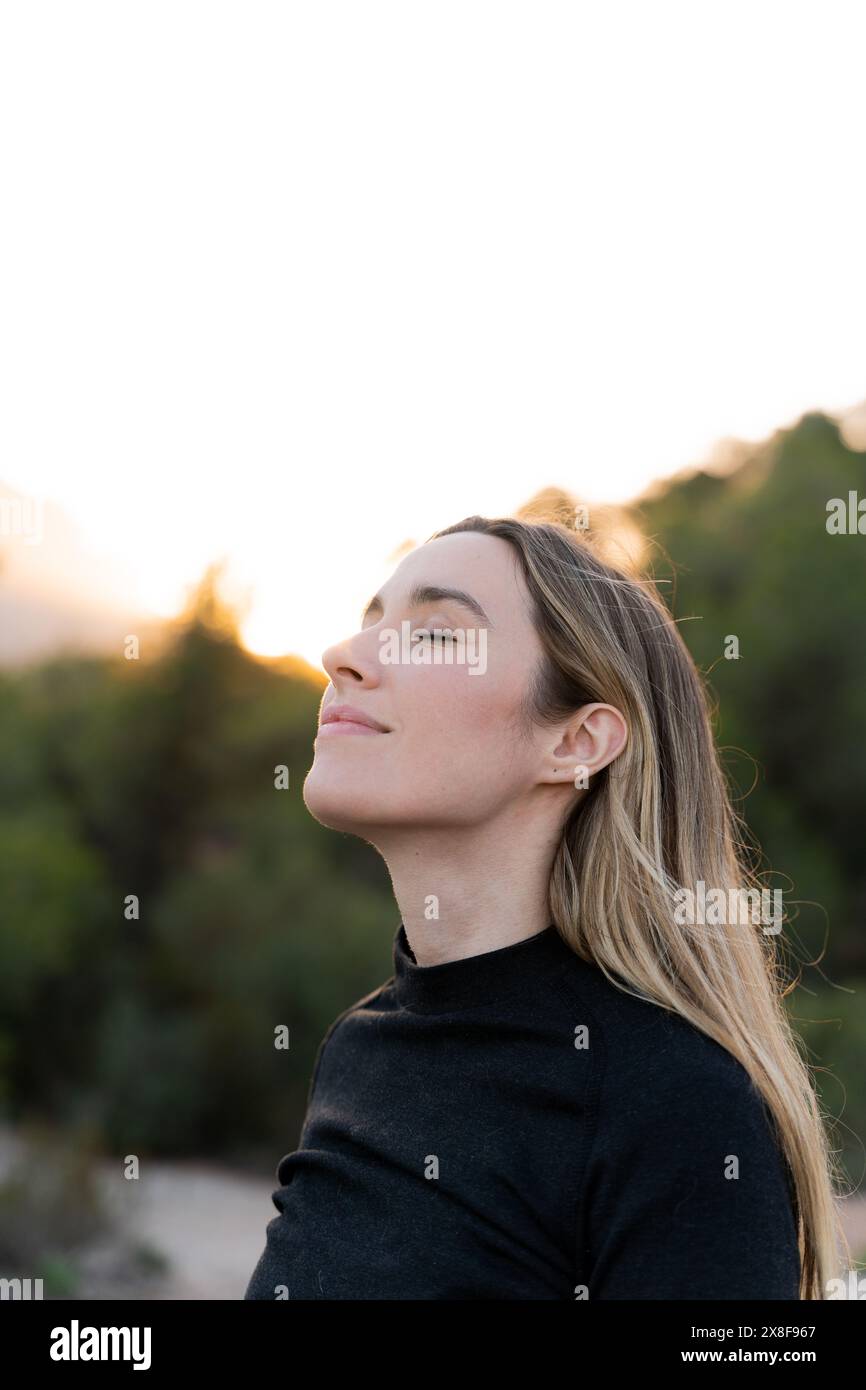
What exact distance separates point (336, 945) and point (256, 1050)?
1.16 m

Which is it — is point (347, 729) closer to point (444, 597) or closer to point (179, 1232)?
point (444, 597)

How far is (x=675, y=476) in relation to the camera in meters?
15.4

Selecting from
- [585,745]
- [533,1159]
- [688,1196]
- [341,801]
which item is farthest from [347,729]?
[688,1196]

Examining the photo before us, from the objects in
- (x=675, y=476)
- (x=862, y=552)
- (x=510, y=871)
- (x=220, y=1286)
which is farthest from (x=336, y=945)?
(x=510, y=871)

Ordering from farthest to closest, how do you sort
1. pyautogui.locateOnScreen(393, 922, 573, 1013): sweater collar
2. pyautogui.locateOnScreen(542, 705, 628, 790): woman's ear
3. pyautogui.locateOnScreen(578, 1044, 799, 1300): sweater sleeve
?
pyautogui.locateOnScreen(542, 705, 628, 790): woman's ear
pyautogui.locateOnScreen(393, 922, 573, 1013): sweater collar
pyautogui.locateOnScreen(578, 1044, 799, 1300): sweater sleeve

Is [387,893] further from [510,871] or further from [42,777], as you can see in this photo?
[510,871]

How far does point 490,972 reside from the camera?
179 cm

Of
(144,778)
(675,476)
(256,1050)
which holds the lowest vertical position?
(256,1050)

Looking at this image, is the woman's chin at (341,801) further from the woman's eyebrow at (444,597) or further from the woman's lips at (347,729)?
the woman's eyebrow at (444,597)

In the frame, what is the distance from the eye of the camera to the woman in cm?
144

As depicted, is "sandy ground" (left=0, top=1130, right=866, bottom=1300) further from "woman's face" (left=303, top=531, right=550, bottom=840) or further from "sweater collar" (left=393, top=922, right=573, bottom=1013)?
"woman's face" (left=303, top=531, right=550, bottom=840)

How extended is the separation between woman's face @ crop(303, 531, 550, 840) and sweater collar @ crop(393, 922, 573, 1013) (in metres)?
0.20

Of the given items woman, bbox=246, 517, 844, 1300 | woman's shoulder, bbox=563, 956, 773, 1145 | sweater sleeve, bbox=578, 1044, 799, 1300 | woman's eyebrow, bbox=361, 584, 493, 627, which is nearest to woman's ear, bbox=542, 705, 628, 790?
woman, bbox=246, 517, 844, 1300

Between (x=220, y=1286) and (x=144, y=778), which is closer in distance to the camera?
(x=220, y=1286)
